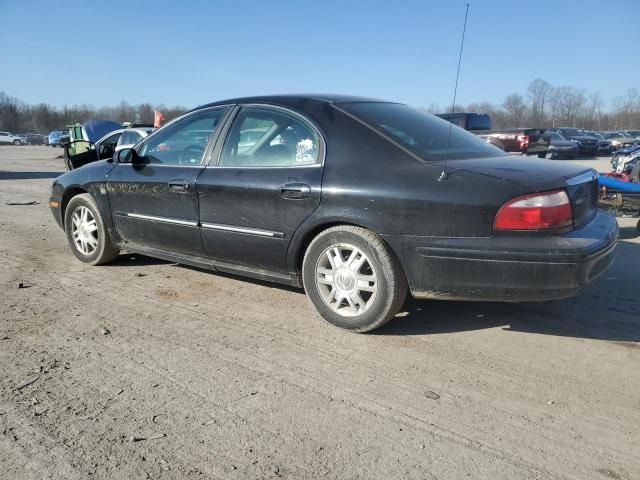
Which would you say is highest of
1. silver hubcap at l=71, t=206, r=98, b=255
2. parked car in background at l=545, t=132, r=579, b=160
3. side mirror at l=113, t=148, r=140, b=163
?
side mirror at l=113, t=148, r=140, b=163

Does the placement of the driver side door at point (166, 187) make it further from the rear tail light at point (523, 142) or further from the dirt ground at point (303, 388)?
the rear tail light at point (523, 142)

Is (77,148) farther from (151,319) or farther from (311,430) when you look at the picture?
(311,430)

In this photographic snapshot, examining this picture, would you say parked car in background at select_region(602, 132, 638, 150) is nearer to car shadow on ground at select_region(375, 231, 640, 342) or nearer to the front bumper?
car shadow on ground at select_region(375, 231, 640, 342)

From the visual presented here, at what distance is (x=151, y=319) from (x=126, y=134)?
12.8 meters

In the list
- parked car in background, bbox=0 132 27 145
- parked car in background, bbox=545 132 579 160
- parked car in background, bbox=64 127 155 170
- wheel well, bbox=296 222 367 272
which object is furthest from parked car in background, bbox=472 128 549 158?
parked car in background, bbox=0 132 27 145

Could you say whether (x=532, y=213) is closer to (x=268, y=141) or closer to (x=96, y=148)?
(x=268, y=141)

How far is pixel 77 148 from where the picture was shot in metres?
13.0

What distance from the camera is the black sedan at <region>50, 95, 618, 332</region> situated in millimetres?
2822

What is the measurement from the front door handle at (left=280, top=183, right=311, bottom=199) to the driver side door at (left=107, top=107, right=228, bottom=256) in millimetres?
860

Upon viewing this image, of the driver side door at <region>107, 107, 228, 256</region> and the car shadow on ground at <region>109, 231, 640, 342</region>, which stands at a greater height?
the driver side door at <region>107, 107, 228, 256</region>

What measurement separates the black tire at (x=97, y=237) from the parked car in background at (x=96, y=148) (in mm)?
3833

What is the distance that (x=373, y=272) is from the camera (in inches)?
126

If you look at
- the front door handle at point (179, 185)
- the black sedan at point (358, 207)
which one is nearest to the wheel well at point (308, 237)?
the black sedan at point (358, 207)

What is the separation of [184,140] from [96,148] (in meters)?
8.93
